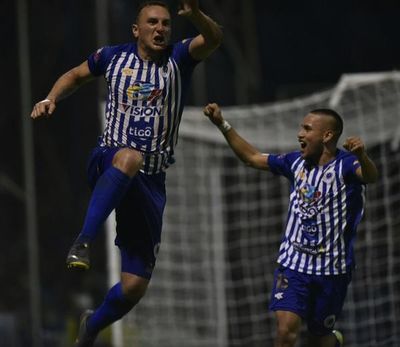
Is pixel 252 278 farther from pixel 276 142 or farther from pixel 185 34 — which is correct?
pixel 185 34

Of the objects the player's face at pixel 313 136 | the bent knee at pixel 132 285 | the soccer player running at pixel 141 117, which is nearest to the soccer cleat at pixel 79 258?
the soccer player running at pixel 141 117

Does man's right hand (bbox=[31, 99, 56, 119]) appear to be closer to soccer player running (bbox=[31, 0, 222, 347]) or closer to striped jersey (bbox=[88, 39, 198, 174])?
soccer player running (bbox=[31, 0, 222, 347])

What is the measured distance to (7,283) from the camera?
39.6 feet

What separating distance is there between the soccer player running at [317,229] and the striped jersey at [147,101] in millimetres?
498

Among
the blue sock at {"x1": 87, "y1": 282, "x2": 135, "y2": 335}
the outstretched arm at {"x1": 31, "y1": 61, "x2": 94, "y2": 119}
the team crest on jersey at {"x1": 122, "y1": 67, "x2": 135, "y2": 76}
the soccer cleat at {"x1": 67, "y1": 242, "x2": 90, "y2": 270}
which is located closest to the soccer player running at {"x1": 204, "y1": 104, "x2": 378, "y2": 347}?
the team crest on jersey at {"x1": 122, "y1": 67, "x2": 135, "y2": 76}

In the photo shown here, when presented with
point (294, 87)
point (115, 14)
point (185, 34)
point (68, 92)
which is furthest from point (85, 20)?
point (68, 92)

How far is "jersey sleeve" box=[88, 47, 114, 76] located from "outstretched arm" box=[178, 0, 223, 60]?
0.46 meters

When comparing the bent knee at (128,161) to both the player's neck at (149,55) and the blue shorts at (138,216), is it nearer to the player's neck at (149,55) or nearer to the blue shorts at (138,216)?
the blue shorts at (138,216)

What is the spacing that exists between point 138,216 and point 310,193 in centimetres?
99

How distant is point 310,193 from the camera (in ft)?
22.6

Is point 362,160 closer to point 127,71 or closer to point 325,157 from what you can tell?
point 325,157

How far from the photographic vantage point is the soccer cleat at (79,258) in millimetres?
5887

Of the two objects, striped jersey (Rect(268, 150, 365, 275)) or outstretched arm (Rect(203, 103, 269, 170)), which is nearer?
striped jersey (Rect(268, 150, 365, 275))

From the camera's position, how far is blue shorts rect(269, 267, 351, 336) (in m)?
6.89
